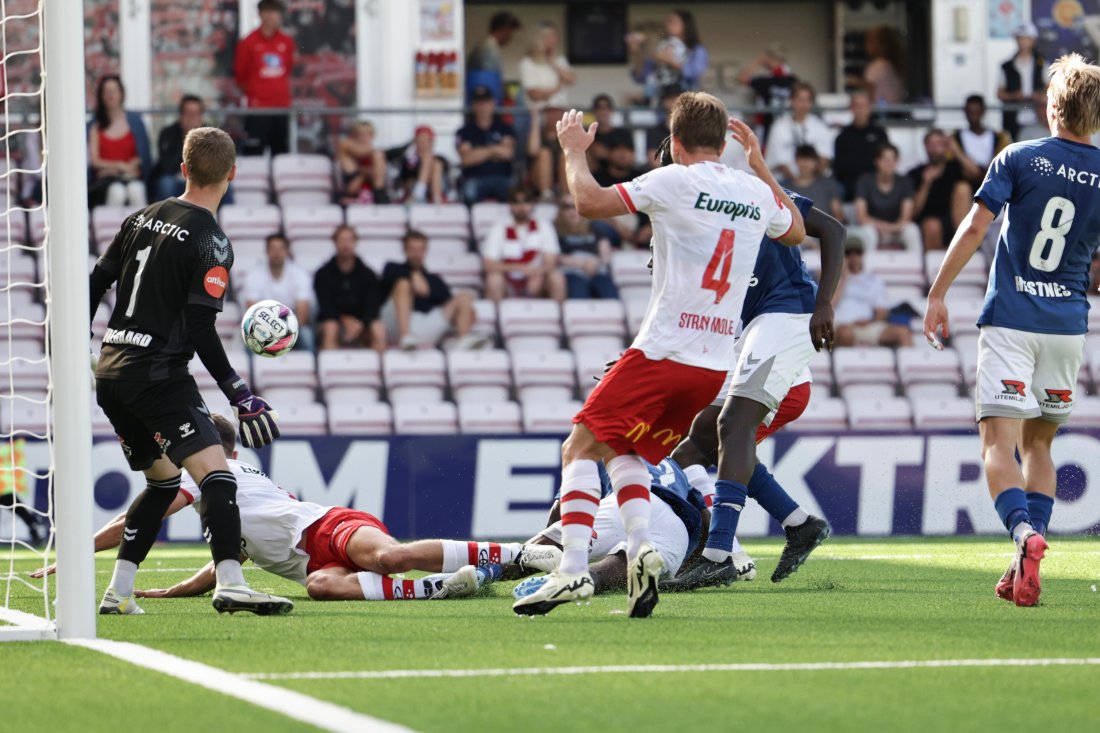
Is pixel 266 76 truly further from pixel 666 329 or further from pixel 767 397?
pixel 666 329

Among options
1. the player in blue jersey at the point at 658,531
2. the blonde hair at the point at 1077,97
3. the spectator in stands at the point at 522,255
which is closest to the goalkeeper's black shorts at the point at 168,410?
the player in blue jersey at the point at 658,531

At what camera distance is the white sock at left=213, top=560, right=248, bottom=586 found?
20.5 feet

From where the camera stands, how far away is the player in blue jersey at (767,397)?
726 centimetres

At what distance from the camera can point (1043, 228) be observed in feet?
21.5

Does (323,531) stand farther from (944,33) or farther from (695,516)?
(944,33)

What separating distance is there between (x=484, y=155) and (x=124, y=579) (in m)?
10.2

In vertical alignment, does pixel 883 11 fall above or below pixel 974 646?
above

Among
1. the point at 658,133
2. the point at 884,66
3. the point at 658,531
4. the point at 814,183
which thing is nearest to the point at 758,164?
the point at 658,531

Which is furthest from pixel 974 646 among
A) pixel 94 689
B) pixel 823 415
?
pixel 823 415

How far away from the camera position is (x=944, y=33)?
19.4 meters

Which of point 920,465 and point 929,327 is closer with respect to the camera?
point 929,327

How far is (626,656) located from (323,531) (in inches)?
105

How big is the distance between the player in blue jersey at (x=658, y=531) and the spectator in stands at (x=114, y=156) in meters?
9.17

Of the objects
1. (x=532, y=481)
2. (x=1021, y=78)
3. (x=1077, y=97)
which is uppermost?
(x=1021, y=78)
